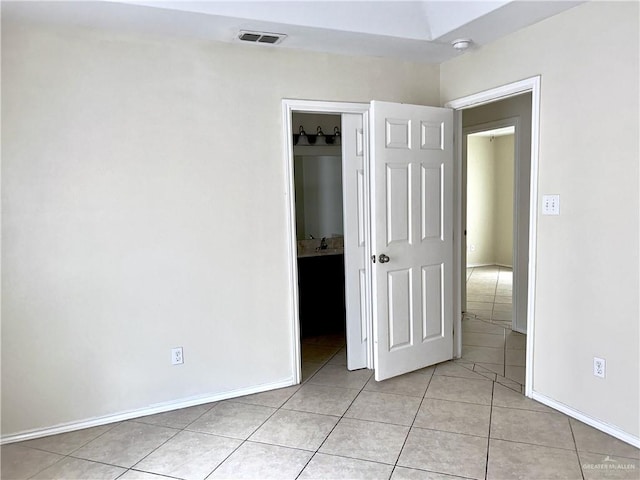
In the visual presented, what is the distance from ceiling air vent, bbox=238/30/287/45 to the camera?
269cm

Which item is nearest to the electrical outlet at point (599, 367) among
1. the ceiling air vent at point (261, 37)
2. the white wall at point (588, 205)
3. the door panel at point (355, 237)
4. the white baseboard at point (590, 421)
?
the white wall at point (588, 205)

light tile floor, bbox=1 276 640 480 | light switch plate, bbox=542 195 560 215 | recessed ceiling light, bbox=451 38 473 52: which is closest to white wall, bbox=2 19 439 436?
light tile floor, bbox=1 276 640 480

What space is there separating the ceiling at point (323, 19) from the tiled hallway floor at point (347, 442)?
7.64 feet

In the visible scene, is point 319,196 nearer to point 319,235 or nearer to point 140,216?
point 319,235

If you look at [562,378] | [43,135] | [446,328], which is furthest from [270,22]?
[562,378]

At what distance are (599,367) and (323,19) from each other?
2.52 metres

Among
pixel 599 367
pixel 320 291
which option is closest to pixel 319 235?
pixel 320 291

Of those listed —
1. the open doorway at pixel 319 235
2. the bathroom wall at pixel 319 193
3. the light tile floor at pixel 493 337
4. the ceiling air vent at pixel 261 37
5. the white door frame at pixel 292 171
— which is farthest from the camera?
the bathroom wall at pixel 319 193

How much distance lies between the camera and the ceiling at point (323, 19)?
234cm

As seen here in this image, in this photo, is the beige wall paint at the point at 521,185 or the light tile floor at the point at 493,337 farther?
the beige wall paint at the point at 521,185

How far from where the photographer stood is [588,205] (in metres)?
2.48

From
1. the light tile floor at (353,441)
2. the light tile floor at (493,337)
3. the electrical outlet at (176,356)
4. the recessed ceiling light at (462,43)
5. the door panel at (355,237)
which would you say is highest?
the recessed ceiling light at (462,43)

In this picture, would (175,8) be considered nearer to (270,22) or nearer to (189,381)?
(270,22)

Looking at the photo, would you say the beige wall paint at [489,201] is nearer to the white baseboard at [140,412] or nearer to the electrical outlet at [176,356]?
the white baseboard at [140,412]
